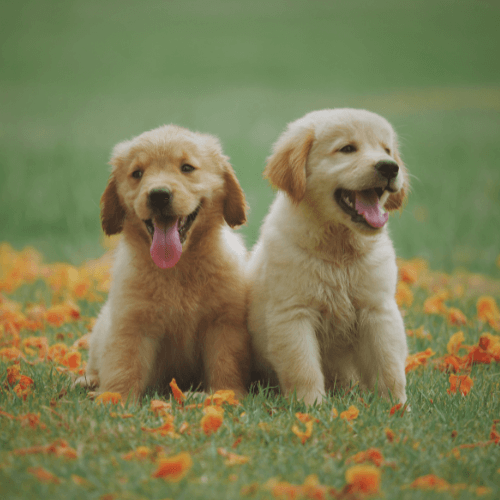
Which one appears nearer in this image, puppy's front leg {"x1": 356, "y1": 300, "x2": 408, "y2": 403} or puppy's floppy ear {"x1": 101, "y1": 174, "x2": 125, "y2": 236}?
puppy's front leg {"x1": 356, "y1": 300, "x2": 408, "y2": 403}

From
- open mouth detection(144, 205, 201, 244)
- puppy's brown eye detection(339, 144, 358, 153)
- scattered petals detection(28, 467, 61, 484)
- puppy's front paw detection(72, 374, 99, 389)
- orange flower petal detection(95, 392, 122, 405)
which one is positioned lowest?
puppy's front paw detection(72, 374, 99, 389)

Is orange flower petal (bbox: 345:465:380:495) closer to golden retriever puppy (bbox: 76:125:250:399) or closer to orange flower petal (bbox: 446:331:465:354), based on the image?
golden retriever puppy (bbox: 76:125:250:399)

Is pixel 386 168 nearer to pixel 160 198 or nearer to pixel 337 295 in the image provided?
pixel 337 295

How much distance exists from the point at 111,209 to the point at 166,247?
53 cm

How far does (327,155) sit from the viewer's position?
3.03 meters

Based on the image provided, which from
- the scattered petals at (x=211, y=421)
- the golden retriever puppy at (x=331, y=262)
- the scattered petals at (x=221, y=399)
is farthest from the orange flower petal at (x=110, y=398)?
the golden retriever puppy at (x=331, y=262)

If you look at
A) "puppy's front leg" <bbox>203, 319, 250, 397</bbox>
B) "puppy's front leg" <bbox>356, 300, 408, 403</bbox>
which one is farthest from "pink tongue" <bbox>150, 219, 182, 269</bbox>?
"puppy's front leg" <bbox>356, 300, 408, 403</bbox>

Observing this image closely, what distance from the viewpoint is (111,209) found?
11.1 feet

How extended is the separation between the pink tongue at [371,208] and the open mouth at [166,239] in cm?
89

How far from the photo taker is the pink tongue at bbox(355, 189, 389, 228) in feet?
9.54

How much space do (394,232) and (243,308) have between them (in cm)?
495

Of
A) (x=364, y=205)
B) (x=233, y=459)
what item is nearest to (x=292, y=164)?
(x=364, y=205)

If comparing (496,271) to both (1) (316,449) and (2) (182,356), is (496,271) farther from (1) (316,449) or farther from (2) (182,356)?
(1) (316,449)

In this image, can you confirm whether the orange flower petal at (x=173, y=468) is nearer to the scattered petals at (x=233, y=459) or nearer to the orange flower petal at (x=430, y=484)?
the scattered petals at (x=233, y=459)
